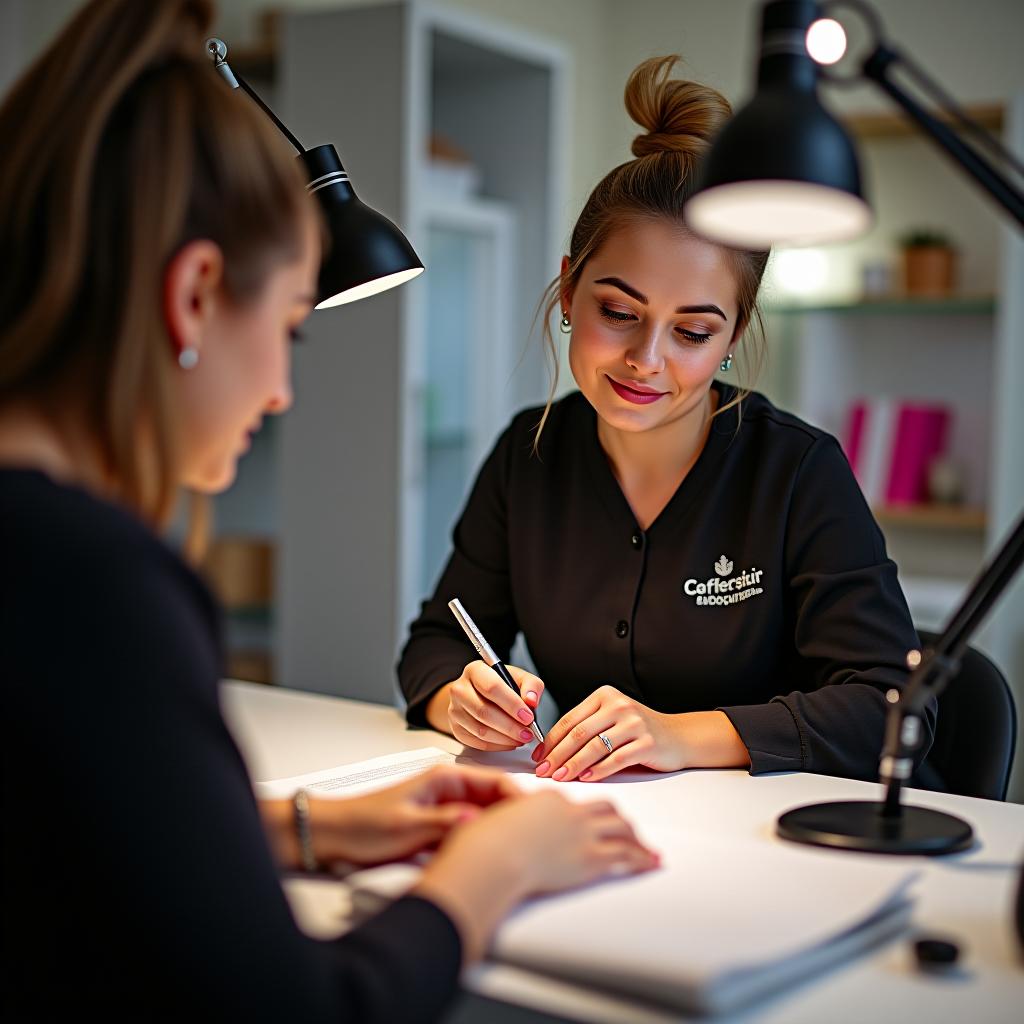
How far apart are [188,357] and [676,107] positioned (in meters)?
0.97

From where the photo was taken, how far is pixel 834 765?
4.60 ft

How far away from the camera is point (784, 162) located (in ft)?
3.13

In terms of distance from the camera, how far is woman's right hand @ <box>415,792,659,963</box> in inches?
33.4

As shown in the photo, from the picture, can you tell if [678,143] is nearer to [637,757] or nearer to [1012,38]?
[637,757]

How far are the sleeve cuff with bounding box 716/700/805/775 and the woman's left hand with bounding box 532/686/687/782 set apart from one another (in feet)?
0.28

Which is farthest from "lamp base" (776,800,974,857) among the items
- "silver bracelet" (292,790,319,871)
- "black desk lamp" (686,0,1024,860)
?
"silver bracelet" (292,790,319,871)

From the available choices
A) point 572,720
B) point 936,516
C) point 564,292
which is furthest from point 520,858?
point 936,516

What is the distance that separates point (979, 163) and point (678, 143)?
64 cm

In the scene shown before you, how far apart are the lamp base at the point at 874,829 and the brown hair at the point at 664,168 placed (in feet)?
1.94

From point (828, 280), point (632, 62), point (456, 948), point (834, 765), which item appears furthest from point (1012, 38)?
point (456, 948)

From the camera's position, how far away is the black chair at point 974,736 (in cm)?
151

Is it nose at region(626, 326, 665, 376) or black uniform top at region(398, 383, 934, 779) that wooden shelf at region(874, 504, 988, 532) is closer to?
black uniform top at region(398, 383, 934, 779)

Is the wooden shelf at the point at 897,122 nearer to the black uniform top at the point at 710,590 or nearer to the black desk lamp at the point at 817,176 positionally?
the black uniform top at the point at 710,590

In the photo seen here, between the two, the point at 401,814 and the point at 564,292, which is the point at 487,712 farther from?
the point at 564,292
